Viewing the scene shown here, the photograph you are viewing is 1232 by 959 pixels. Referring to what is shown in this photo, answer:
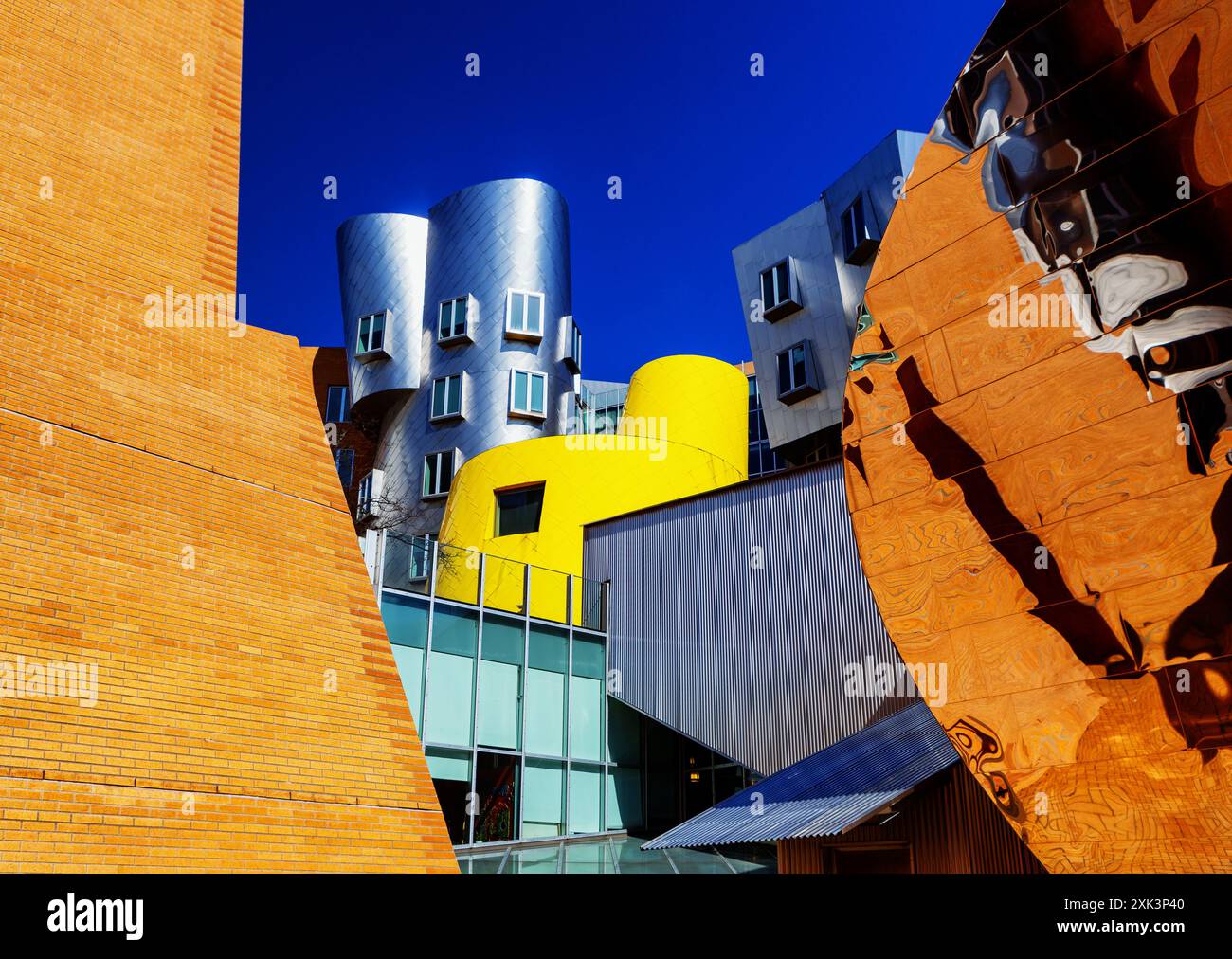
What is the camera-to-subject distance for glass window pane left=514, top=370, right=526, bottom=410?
139ft

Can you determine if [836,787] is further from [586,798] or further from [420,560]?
[420,560]

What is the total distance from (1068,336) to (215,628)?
28.9ft

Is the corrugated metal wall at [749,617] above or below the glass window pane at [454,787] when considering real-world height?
above

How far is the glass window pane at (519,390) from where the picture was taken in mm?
42406

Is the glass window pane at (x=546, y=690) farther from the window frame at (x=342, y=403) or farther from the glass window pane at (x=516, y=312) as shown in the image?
the window frame at (x=342, y=403)

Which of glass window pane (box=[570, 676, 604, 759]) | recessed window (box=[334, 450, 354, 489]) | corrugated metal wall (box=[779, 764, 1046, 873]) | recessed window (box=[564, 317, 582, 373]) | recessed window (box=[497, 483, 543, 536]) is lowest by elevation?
corrugated metal wall (box=[779, 764, 1046, 873])

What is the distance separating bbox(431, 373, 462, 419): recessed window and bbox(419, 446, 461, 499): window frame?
1.48 m

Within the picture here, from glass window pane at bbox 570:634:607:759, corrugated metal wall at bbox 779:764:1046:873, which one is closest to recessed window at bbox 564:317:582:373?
glass window pane at bbox 570:634:607:759

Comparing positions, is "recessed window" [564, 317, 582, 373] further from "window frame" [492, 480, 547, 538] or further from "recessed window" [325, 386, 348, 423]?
"window frame" [492, 480, 547, 538]

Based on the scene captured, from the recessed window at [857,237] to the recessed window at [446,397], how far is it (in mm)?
16731

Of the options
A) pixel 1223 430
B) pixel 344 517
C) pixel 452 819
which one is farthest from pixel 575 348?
pixel 1223 430

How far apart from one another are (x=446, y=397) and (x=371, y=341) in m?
5.27

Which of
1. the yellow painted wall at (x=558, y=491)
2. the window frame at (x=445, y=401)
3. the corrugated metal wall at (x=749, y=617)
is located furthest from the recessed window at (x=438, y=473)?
the corrugated metal wall at (x=749, y=617)
